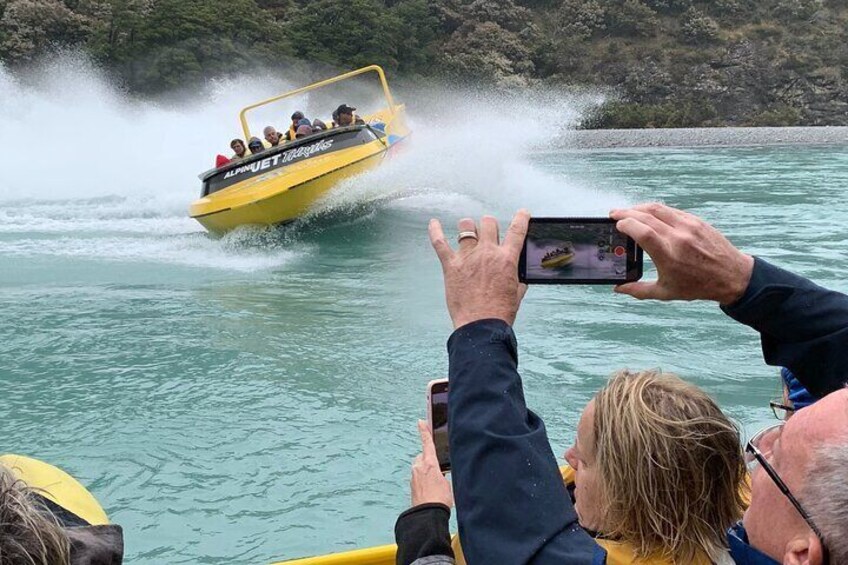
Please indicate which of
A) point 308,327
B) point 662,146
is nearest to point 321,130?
point 308,327

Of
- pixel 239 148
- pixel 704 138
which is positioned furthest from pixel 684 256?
pixel 704 138

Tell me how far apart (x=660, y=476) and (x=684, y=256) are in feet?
1.20

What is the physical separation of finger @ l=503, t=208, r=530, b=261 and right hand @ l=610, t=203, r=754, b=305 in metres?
0.15

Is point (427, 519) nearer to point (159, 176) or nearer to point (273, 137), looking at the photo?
point (273, 137)

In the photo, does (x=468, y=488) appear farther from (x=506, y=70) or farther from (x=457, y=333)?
(x=506, y=70)

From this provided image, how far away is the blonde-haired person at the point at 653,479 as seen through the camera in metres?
1.43

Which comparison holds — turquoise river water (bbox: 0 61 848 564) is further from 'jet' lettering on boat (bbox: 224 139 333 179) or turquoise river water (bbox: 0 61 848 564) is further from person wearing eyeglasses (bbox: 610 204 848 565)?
person wearing eyeglasses (bbox: 610 204 848 565)

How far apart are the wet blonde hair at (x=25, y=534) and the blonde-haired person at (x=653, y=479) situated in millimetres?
557

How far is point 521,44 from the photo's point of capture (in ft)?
151

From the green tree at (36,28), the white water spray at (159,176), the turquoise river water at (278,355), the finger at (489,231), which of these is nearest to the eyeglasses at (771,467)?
the finger at (489,231)

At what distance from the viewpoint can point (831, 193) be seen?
585 inches

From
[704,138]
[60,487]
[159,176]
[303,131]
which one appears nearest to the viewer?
[60,487]

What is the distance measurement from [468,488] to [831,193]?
15.4 m

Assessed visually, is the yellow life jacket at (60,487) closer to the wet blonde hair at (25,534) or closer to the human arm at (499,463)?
the wet blonde hair at (25,534)
